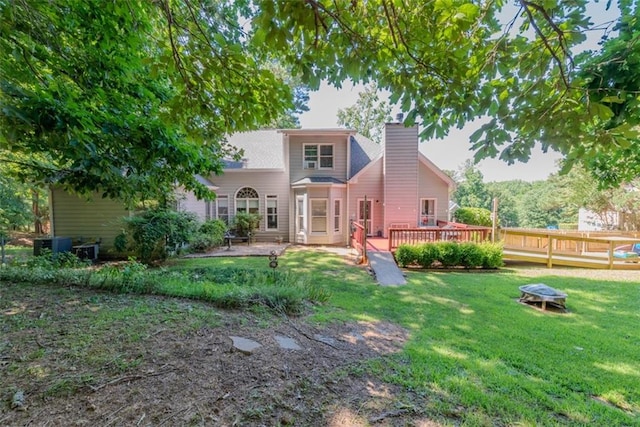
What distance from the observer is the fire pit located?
5.69 metres

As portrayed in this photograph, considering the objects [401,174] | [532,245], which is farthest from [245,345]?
[532,245]

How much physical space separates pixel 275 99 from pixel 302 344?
2777 millimetres

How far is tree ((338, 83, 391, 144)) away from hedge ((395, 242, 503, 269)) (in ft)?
55.0

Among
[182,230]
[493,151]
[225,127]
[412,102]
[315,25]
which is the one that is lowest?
[182,230]

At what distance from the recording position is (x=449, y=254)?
9266mm

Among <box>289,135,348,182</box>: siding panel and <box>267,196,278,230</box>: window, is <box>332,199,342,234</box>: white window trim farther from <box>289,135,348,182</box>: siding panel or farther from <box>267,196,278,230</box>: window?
<box>267,196,278,230</box>: window

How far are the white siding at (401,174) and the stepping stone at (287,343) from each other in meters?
10.4

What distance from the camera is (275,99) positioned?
280 centimetres

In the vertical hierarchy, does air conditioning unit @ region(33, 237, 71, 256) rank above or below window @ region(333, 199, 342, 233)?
below

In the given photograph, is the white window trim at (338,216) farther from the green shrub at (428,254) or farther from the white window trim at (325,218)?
the green shrub at (428,254)

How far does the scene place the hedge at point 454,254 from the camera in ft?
30.4

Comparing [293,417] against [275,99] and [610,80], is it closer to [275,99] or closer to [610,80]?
[275,99]

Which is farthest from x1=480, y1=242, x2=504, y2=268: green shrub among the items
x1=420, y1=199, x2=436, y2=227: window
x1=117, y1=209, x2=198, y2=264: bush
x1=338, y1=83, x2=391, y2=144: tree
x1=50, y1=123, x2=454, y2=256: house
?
x1=338, y1=83, x2=391, y2=144: tree

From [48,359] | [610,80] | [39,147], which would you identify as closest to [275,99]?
[610,80]
